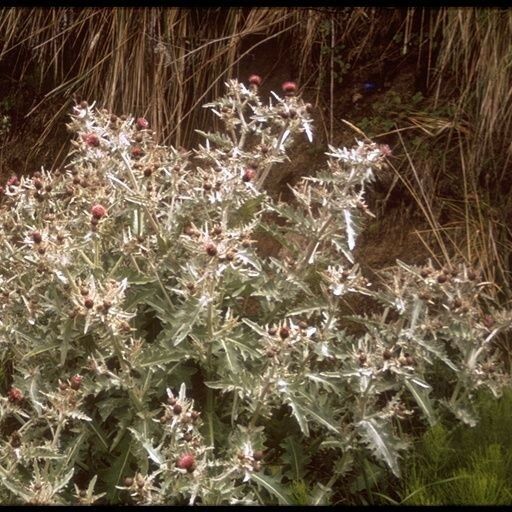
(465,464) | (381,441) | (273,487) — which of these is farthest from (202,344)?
(465,464)

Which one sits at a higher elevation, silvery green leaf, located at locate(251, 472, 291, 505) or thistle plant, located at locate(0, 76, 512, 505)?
thistle plant, located at locate(0, 76, 512, 505)

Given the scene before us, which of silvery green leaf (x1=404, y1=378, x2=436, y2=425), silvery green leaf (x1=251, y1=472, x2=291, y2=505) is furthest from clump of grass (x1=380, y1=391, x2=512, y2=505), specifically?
silvery green leaf (x1=251, y1=472, x2=291, y2=505)

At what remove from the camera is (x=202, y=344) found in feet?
7.82

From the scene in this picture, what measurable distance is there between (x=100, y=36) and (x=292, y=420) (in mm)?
2258

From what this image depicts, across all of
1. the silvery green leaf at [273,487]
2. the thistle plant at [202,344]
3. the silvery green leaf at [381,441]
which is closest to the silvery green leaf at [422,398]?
the thistle plant at [202,344]

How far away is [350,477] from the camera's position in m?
2.50

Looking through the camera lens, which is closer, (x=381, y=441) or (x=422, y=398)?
(x=381, y=441)

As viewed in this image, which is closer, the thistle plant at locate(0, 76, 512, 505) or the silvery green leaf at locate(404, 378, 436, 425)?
the thistle plant at locate(0, 76, 512, 505)

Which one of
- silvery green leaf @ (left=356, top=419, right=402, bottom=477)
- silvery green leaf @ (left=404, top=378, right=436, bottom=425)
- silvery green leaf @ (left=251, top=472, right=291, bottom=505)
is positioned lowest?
silvery green leaf @ (left=251, top=472, right=291, bottom=505)

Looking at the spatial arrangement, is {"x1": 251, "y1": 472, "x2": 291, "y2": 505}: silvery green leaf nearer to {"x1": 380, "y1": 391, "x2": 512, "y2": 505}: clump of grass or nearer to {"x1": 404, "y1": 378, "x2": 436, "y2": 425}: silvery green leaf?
{"x1": 380, "y1": 391, "x2": 512, "y2": 505}: clump of grass

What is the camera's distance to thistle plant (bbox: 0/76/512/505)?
2219mm

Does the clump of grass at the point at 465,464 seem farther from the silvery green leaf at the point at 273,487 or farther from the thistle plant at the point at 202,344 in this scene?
the silvery green leaf at the point at 273,487

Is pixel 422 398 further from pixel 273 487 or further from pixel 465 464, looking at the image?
pixel 273 487

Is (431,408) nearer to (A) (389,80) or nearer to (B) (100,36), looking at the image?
(A) (389,80)
